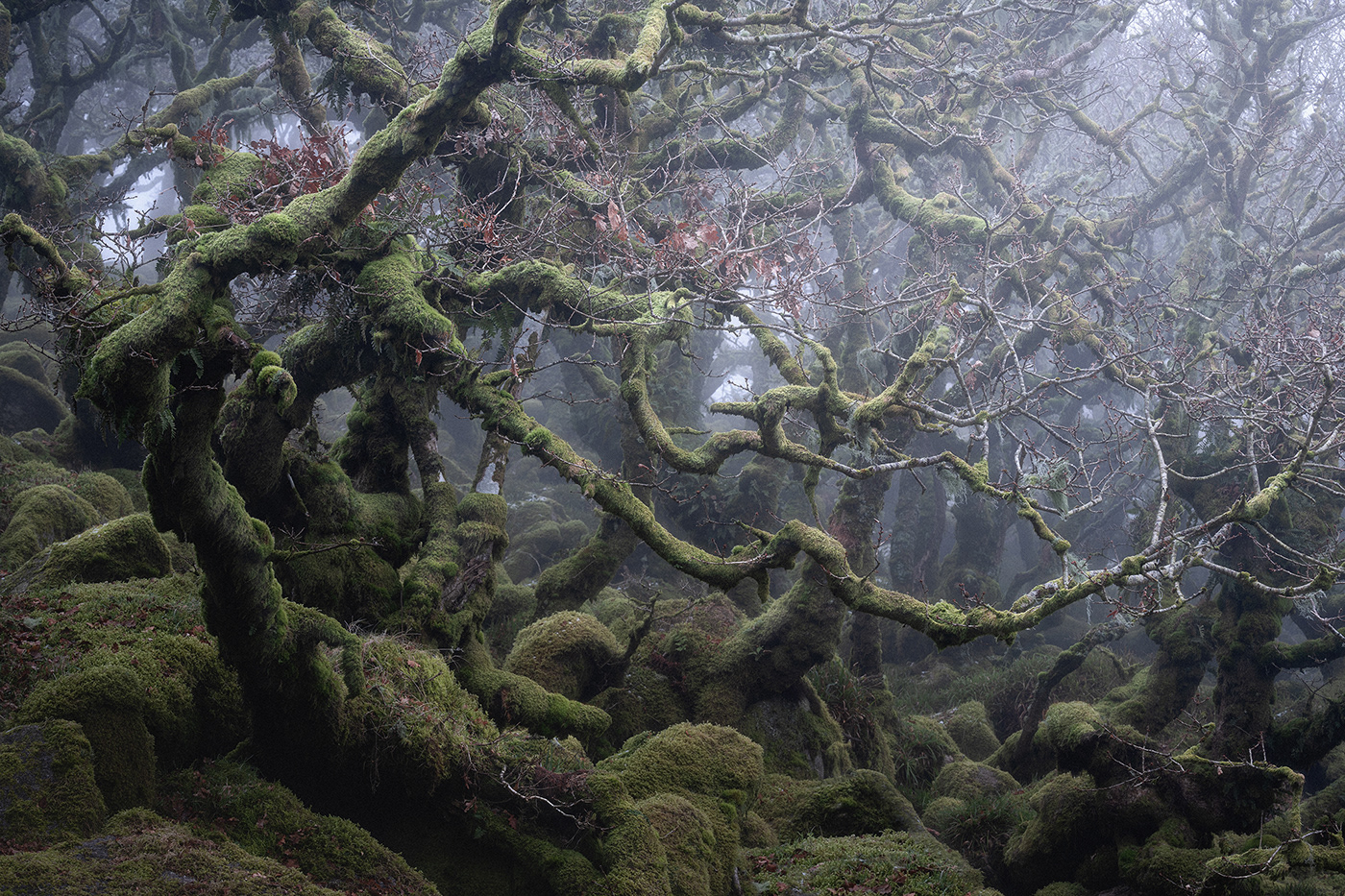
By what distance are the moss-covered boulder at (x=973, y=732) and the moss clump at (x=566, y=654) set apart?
660cm

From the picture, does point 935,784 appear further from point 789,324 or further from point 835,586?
point 789,324

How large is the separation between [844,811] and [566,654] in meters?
3.62

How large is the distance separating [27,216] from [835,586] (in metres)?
13.3

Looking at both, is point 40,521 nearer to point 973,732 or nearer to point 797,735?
point 797,735

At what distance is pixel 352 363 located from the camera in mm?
7465

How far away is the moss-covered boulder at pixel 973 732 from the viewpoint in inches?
478

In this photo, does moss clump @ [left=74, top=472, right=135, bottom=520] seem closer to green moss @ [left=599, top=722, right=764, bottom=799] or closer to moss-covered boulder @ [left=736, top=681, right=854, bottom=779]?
green moss @ [left=599, top=722, right=764, bottom=799]

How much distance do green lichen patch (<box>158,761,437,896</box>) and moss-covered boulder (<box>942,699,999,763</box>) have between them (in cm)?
989

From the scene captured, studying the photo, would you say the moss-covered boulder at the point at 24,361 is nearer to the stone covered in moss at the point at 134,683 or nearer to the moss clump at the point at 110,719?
the stone covered in moss at the point at 134,683

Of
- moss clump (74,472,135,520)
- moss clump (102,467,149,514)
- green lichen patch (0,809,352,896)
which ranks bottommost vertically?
green lichen patch (0,809,352,896)

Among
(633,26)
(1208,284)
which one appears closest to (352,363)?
(633,26)

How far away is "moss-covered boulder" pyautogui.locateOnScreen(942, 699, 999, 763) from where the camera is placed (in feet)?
39.9

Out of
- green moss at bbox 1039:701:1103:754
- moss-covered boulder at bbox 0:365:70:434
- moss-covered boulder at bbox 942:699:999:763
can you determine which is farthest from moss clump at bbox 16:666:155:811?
moss-covered boulder at bbox 0:365:70:434

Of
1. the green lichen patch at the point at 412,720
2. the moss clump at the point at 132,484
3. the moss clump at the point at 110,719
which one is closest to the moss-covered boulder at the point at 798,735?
the green lichen patch at the point at 412,720
